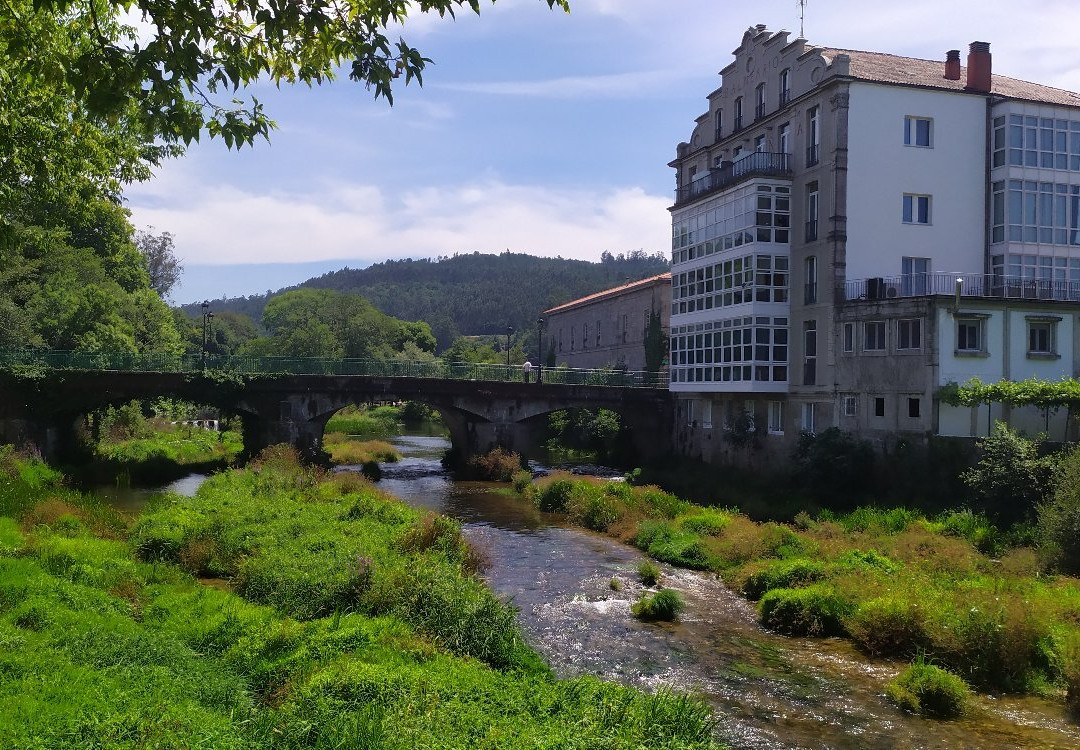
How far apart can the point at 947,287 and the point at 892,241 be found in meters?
2.98

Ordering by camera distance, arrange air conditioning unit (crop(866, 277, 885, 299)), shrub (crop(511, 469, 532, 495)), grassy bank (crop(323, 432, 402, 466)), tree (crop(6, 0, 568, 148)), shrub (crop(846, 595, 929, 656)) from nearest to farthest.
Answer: tree (crop(6, 0, 568, 148)) < shrub (crop(846, 595, 929, 656)) < air conditioning unit (crop(866, 277, 885, 299)) < shrub (crop(511, 469, 532, 495)) < grassy bank (crop(323, 432, 402, 466))

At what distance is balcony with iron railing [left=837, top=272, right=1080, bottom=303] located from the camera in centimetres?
3578

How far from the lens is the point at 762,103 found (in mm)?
42281

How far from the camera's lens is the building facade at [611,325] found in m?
59.7

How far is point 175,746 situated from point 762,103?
132 feet

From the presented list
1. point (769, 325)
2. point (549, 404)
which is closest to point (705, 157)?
point (769, 325)

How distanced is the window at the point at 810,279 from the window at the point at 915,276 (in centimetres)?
355

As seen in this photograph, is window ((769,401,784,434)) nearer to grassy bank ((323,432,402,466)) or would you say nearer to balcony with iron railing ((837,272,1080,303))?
balcony with iron railing ((837,272,1080,303))

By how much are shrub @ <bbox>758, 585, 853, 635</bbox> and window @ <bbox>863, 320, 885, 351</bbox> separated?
56.2ft

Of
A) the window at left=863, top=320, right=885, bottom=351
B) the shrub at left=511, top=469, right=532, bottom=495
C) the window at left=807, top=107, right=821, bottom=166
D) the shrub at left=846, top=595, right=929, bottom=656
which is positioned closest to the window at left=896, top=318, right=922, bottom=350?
the window at left=863, top=320, right=885, bottom=351

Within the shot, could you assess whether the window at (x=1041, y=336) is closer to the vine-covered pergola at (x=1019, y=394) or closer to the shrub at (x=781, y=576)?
the vine-covered pergola at (x=1019, y=394)

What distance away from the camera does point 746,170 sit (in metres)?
39.9

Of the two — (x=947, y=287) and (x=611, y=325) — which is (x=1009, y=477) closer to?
A: (x=947, y=287)

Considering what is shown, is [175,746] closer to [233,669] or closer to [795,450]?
[233,669]
